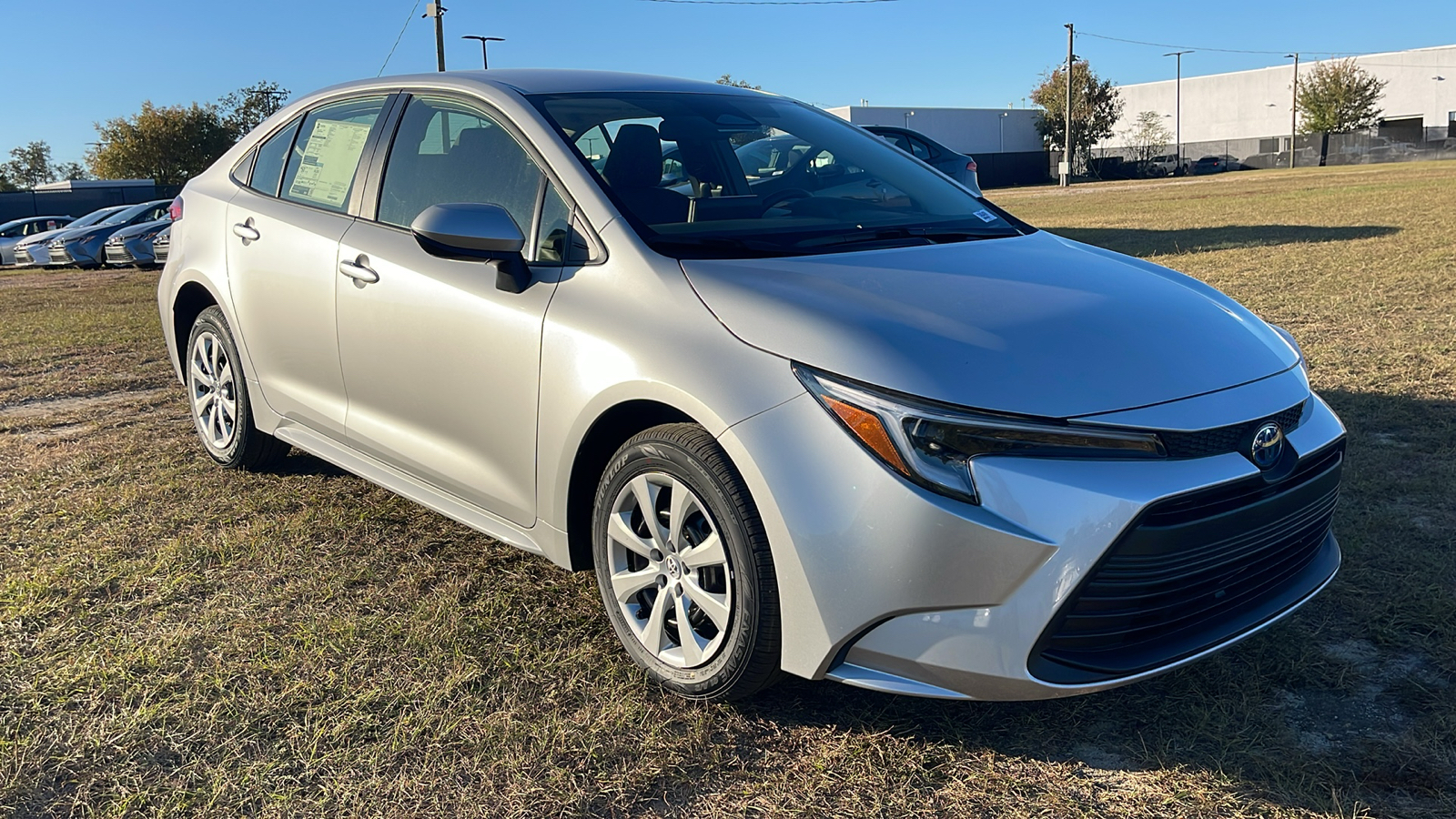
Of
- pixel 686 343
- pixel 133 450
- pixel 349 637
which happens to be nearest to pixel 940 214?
pixel 686 343

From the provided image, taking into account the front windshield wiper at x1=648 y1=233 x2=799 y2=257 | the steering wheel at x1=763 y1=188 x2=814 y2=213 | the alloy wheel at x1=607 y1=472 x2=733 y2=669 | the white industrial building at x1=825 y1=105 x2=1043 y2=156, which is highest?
the white industrial building at x1=825 y1=105 x2=1043 y2=156

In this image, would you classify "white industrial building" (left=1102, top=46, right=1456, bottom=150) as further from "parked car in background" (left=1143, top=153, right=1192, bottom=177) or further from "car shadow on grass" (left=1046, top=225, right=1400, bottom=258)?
"car shadow on grass" (left=1046, top=225, right=1400, bottom=258)

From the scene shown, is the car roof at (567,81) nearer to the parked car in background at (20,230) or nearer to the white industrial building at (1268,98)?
the parked car in background at (20,230)

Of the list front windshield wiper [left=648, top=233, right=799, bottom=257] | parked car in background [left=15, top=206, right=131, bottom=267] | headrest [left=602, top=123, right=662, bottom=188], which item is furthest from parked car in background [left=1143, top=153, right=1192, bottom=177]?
front windshield wiper [left=648, top=233, right=799, bottom=257]

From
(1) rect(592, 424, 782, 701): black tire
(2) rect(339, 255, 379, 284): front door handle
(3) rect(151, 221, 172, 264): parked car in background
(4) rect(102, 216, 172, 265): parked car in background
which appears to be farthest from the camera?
(4) rect(102, 216, 172, 265): parked car in background

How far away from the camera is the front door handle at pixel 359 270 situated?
3561 millimetres

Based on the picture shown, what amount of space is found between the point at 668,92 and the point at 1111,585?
2.32 metres

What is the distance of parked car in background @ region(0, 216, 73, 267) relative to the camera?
85.3 ft

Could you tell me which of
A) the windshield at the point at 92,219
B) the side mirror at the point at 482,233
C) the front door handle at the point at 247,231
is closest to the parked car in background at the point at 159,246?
the windshield at the point at 92,219

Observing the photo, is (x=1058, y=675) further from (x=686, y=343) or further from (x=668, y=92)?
(x=668, y=92)

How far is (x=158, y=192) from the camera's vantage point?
157 ft

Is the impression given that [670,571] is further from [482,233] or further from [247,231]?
[247,231]

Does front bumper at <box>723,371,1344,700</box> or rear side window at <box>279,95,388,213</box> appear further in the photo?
rear side window at <box>279,95,388,213</box>

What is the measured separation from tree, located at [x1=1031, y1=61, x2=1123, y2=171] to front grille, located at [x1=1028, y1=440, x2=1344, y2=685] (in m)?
70.9
